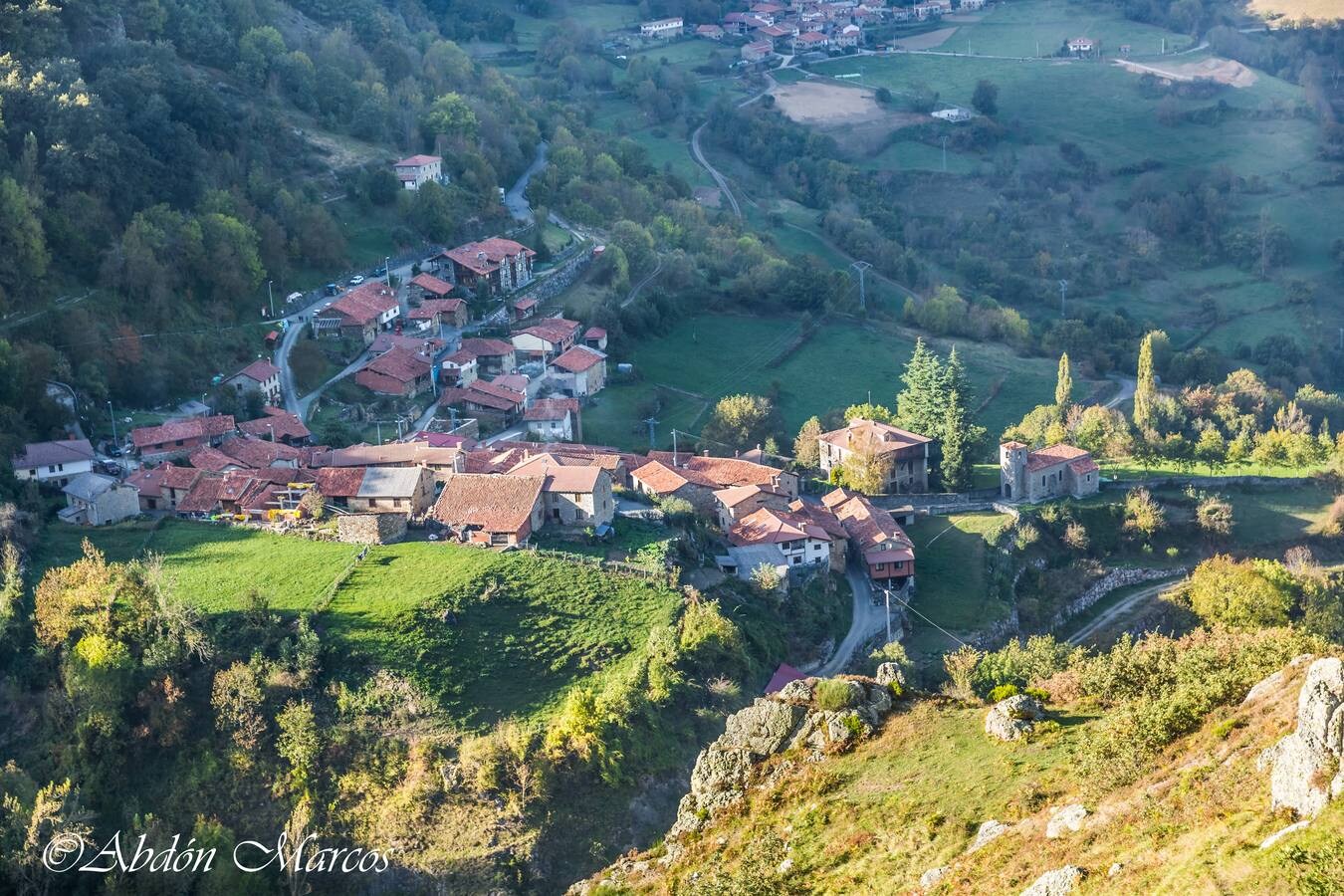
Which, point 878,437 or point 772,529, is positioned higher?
point 772,529

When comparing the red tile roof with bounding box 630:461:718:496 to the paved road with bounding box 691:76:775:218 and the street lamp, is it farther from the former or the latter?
the paved road with bounding box 691:76:775:218

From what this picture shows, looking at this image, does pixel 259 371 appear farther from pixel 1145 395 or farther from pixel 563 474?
pixel 1145 395

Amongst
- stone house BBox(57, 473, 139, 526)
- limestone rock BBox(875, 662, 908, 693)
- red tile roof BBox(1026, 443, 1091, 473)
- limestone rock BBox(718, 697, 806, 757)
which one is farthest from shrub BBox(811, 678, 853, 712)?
red tile roof BBox(1026, 443, 1091, 473)

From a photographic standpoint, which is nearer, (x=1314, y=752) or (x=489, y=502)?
(x=1314, y=752)

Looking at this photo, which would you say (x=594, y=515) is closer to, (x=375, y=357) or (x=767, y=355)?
(x=375, y=357)

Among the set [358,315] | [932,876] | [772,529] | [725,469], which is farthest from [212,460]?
[932,876]

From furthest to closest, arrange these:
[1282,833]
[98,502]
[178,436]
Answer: [178,436], [98,502], [1282,833]

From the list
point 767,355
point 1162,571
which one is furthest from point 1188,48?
point 1162,571
